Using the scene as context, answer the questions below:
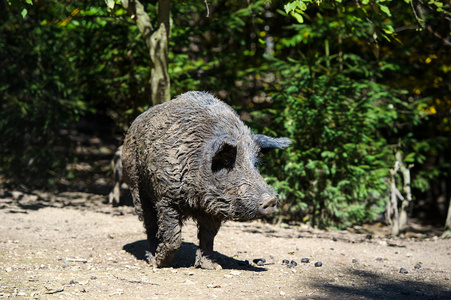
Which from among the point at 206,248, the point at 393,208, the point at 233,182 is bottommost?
the point at 206,248

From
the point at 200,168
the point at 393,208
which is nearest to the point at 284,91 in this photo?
the point at 393,208

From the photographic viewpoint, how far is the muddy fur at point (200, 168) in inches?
209

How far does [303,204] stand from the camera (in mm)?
9523

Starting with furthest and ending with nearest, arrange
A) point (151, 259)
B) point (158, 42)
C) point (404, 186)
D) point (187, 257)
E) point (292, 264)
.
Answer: point (404, 186), point (158, 42), point (187, 257), point (292, 264), point (151, 259)

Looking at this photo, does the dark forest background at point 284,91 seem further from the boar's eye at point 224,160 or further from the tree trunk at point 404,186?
the boar's eye at point 224,160

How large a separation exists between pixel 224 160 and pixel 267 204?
0.67 m

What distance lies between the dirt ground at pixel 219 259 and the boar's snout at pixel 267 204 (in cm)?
77

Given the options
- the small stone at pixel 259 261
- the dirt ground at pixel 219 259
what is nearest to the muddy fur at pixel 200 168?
the dirt ground at pixel 219 259

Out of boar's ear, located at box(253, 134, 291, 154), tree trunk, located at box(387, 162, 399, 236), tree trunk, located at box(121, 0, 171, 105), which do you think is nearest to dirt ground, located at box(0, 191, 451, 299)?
tree trunk, located at box(387, 162, 399, 236)

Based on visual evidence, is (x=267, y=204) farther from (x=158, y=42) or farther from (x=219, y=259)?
(x=158, y=42)

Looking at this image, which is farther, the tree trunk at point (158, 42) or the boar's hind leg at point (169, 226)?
the tree trunk at point (158, 42)

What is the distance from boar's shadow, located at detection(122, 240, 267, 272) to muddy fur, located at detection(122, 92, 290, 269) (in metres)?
0.37

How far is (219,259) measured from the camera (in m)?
6.61

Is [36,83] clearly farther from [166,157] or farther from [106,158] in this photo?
[166,157]
